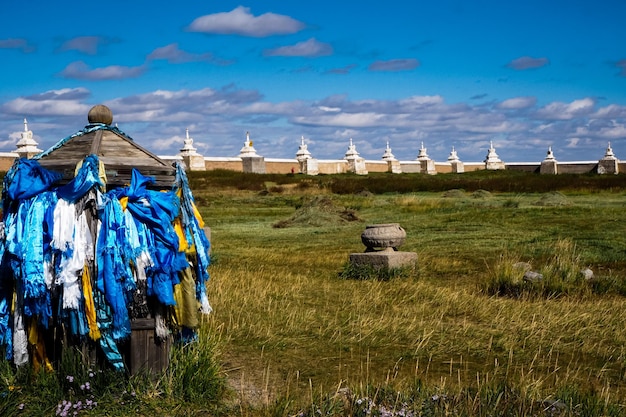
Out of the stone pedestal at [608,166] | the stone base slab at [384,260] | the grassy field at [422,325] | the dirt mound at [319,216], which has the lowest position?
the grassy field at [422,325]

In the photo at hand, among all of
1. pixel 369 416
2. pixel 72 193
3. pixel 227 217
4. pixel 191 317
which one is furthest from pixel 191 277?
pixel 227 217

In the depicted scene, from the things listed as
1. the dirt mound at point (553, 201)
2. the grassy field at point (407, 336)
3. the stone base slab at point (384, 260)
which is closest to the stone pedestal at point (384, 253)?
the stone base slab at point (384, 260)

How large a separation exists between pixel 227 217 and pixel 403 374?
21.0 m

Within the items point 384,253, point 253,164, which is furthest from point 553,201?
point 253,164

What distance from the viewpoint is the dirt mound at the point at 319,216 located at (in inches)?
902

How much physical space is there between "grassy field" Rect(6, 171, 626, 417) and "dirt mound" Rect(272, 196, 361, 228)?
450cm

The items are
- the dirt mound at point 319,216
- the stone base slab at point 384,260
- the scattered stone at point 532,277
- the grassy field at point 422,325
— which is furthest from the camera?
the dirt mound at point 319,216

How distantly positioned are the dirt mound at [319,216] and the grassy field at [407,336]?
177 inches

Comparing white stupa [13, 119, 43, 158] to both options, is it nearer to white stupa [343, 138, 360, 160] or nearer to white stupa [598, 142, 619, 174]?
white stupa [343, 138, 360, 160]

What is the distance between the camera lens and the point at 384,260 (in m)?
12.2

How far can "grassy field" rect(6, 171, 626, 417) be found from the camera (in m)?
5.16

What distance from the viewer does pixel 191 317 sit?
5465 mm

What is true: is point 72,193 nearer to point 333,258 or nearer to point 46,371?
point 46,371

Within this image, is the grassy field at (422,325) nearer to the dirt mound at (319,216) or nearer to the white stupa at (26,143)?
the dirt mound at (319,216)
